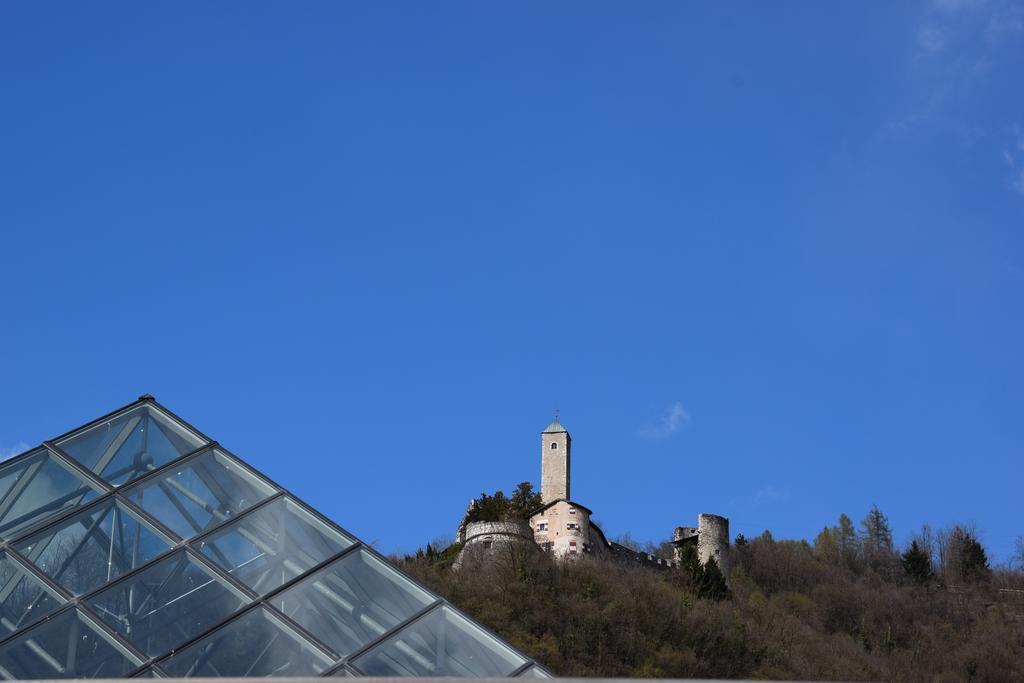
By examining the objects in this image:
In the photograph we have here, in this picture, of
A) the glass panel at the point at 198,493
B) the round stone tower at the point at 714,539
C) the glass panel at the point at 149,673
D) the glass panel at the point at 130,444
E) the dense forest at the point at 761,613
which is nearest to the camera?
the glass panel at the point at 149,673

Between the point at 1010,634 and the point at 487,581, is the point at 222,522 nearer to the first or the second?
the point at 487,581

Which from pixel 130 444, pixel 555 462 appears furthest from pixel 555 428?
pixel 130 444

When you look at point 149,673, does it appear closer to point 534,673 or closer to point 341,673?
point 341,673

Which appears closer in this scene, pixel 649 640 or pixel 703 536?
pixel 649 640

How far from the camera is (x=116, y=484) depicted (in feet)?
31.0

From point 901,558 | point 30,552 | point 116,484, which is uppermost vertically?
point 901,558

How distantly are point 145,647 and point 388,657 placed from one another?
1457mm

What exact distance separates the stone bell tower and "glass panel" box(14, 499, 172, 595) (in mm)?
57658

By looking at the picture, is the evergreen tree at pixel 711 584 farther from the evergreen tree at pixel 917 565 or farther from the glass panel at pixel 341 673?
the glass panel at pixel 341 673

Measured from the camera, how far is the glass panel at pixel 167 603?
8.11 meters

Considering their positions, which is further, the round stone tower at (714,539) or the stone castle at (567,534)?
the round stone tower at (714,539)

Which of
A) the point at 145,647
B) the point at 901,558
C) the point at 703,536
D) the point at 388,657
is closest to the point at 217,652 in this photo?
the point at 145,647

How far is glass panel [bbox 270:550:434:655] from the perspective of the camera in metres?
8.27

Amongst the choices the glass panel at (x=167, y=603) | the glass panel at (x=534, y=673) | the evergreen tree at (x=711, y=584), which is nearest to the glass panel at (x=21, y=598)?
the glass panel at (x=167, y=603)
